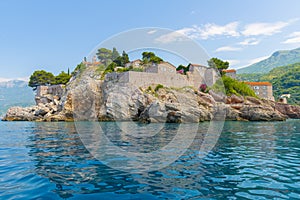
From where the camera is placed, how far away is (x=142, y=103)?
3419 centimetres

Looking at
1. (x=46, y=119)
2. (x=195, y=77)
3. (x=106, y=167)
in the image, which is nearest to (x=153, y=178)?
(x=106, y=167)

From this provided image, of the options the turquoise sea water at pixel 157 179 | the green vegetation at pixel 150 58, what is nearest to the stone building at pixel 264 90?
the green vegetation at pixel 150 58

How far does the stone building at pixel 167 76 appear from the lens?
1496 inches

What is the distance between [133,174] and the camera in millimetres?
5645

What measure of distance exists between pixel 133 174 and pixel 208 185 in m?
1.96

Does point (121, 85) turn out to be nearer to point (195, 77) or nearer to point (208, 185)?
point (195, 77)

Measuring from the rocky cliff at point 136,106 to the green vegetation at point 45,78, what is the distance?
17.0 metres

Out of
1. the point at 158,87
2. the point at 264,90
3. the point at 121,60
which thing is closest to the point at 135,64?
the point at 121,60

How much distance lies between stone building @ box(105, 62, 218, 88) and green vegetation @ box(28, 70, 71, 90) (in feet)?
80.6

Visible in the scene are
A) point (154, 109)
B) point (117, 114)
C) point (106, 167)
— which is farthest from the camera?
point (117, 114)

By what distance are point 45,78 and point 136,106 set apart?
36566mm

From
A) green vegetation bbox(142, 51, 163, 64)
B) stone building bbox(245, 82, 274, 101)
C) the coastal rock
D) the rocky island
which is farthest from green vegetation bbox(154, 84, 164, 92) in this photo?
stone building bbox(245, 82, 274, 101)

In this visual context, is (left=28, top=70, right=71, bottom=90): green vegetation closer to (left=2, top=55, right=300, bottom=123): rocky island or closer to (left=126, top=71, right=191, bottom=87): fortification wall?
(left=2, top=55, right=300, bottom=123): rocky island

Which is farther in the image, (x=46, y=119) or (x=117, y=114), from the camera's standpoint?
(x=46, y=119)
